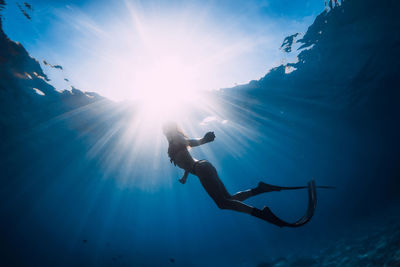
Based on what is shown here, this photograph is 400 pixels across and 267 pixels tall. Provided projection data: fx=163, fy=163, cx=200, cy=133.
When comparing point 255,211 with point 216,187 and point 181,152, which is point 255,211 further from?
point 181,152

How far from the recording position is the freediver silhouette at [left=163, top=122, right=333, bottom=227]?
6.27 feet

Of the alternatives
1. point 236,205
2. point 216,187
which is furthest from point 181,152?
point 236,205

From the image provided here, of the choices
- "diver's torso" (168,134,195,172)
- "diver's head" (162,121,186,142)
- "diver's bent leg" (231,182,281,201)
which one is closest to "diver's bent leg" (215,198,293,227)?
"diver's bent leg" (231,182,281,201)

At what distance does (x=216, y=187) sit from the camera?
226 centimetres

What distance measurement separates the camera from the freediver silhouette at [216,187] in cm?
191

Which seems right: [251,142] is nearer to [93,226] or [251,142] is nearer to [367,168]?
[367,168]

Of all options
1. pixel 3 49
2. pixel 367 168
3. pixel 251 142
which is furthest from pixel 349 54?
pixel 367 168

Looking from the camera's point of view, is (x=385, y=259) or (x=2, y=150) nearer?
(x=385, y=259)

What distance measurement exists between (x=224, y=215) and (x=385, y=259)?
49641mm

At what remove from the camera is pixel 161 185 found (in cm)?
3344

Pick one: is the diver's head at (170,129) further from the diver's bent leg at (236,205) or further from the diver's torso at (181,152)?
the diver's bent leg at (236,205)

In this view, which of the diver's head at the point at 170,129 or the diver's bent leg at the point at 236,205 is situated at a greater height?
the diver's head at the point at 170,129

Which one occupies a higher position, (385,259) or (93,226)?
(385,259)

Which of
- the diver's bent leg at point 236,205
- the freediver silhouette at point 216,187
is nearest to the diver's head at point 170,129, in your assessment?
the freediver silhouette at point 216,187
